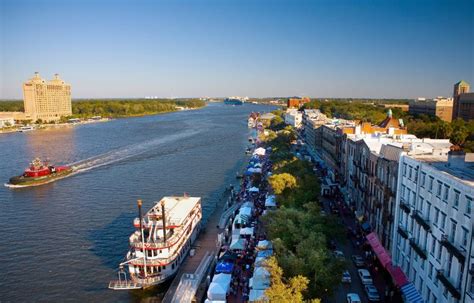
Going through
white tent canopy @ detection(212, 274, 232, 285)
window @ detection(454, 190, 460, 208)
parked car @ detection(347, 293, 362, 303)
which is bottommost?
white tent canopy @ detection(212, 274, 232, 285)

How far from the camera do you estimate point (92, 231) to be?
177ft

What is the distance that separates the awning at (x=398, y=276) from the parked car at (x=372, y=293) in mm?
1967

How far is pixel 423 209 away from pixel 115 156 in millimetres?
90893

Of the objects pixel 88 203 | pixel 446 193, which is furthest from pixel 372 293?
pixel 88 203

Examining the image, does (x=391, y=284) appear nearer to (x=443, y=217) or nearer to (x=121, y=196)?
(x=443, y=217)

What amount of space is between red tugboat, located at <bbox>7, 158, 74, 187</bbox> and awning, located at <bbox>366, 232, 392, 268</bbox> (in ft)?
223

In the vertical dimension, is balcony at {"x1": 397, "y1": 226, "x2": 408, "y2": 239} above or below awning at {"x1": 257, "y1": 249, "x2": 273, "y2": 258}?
above

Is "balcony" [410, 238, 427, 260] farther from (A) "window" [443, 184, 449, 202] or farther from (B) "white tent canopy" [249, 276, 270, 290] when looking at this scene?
(B) "white tent canopy" [249, 276, 270, 290]

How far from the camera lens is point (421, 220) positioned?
3036 cm

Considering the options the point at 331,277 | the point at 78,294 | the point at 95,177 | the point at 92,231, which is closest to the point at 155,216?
the point at 78,294

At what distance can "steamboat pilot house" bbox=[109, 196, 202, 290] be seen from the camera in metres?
38.4

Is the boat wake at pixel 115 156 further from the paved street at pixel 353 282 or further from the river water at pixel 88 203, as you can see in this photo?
the paved street at pixel 353 282

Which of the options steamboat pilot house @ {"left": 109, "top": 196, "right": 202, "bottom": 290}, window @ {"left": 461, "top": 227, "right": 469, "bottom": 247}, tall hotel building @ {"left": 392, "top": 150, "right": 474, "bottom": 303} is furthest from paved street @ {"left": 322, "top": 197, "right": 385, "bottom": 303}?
steamboat pilot house @ {"left": 109, "top": 196, "right": 202, "bottom": 290}

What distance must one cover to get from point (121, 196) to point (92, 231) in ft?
53.3
